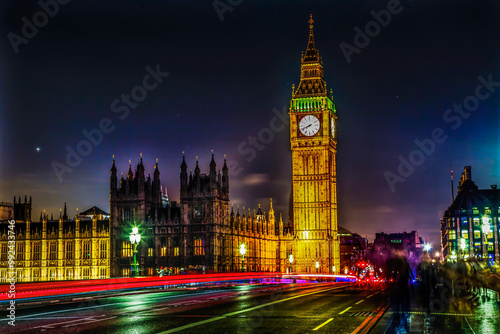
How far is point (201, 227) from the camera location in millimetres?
94250

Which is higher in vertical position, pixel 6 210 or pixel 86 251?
pixel 6 210

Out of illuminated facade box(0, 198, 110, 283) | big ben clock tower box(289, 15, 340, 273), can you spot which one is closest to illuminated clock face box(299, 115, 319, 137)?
big ben clock tower box(289, 15, 340, 273)

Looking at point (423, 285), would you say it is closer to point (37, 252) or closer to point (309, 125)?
point (37, 252)

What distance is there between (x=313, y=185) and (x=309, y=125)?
11114 millimetres

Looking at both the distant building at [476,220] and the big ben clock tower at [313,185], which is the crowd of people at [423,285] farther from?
the distant building at [476,220]

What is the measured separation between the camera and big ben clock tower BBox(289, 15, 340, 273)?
395 feet

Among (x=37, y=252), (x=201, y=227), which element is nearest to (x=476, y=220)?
(x=201, y=227)

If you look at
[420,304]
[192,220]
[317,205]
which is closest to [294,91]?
[317,205]

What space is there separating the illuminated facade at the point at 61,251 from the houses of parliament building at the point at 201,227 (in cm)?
16

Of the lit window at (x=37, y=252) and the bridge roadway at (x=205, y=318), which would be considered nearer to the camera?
the bridge roadway at (x=205, y=318)

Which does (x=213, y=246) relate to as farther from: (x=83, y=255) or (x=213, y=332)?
(x=213, y=332)

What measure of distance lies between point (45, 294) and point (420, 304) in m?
19.7

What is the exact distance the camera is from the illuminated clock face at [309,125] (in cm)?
12200

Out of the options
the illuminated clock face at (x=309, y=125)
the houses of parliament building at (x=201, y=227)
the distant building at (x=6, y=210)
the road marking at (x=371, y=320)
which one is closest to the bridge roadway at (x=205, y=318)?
the road marking at (x=371, y=320)
